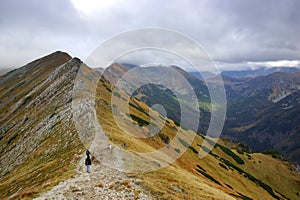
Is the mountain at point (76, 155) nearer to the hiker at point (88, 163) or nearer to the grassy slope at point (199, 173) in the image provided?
the grassy slope at point (199, 173)

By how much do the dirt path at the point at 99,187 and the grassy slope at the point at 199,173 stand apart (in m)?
2.04

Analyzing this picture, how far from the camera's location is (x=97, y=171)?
34875 millimetres

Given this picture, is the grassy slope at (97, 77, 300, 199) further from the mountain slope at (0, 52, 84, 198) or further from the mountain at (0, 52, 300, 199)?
the mountain slope at (0, 52, 84, 198)

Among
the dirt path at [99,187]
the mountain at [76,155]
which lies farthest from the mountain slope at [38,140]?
the dirt path at [99,187]

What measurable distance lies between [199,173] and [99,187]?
2232 inches

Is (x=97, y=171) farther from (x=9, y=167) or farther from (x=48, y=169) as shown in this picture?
(x=9, y=167)

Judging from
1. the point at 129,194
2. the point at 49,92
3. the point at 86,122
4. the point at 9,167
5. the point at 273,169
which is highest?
the point at 49,92

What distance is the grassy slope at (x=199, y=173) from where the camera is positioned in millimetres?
34278

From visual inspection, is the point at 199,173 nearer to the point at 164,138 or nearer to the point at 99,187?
the point at 164,138

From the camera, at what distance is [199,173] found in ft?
266

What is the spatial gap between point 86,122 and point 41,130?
19.3 meters

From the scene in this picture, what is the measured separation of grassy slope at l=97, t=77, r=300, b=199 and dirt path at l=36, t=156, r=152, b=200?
2.04 metres

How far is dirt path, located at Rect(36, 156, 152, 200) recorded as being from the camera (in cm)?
2752

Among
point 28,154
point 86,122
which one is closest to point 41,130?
point 28,154
